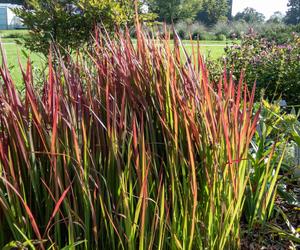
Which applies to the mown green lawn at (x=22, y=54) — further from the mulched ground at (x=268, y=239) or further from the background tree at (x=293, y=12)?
the background tree at (x=293, y=12)

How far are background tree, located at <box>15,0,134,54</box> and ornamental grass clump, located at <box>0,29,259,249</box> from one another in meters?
4.72

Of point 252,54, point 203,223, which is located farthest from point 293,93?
point 203,223

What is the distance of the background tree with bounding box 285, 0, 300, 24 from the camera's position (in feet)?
230

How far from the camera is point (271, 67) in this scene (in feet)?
22.9

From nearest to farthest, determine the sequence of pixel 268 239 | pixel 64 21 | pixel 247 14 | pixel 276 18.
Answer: pixel 268 239
pixel 64 21
pixel 276 18
pixel 247 14

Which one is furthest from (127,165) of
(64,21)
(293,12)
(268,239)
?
(293,12)

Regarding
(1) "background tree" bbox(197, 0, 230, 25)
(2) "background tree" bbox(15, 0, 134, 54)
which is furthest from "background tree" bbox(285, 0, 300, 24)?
(2) "background tree" bbox(15, 0, 134, 54)

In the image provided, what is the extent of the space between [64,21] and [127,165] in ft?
18.0

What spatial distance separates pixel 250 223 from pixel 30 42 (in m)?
5.42

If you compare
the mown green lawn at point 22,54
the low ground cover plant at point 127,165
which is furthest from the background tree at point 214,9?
the low ground cover plant at point 127,165

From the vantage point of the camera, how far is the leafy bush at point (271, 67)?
669 centimetres

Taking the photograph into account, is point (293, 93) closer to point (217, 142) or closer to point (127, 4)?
point (127, 4)

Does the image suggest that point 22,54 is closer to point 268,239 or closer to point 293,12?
point 268,239

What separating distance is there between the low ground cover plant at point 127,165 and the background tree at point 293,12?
73.2 metres
